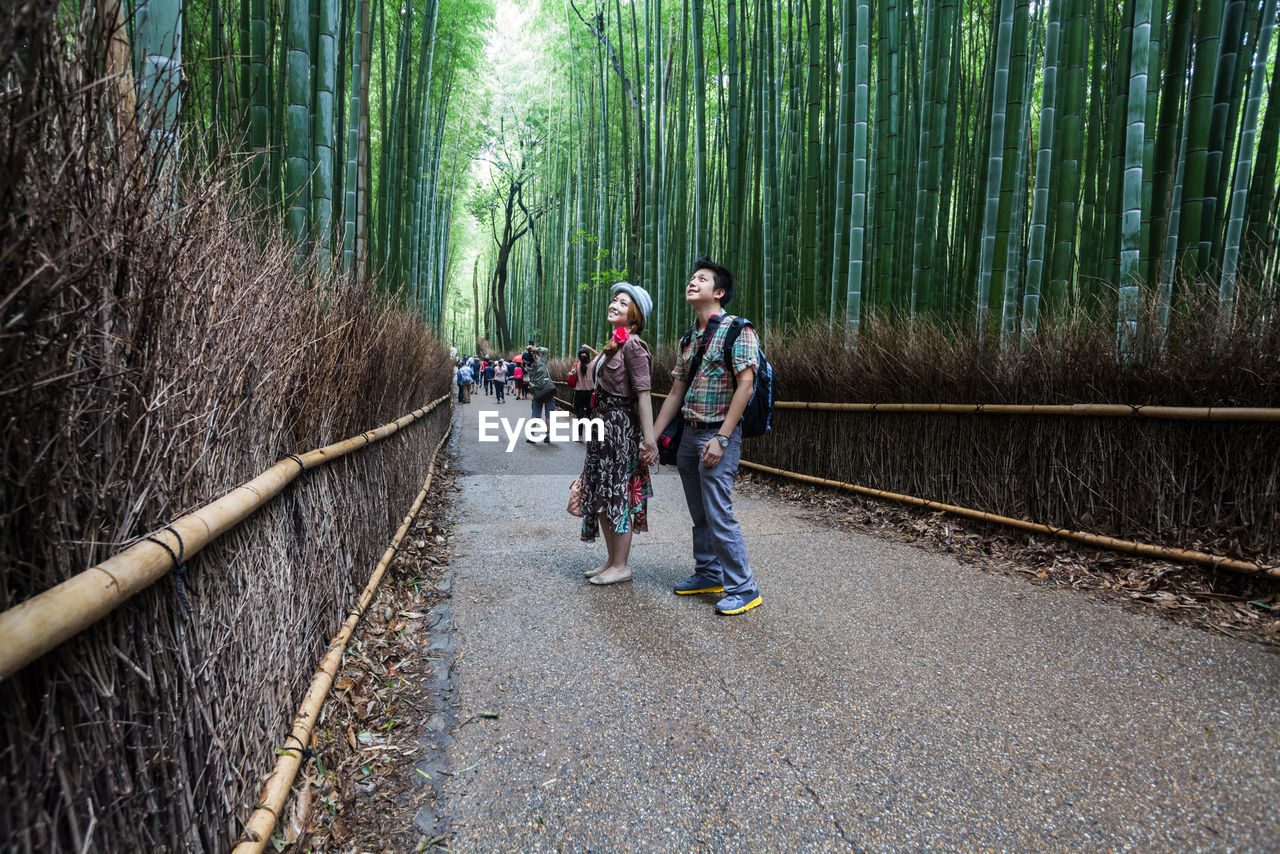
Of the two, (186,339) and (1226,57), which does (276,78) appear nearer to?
(186,339)

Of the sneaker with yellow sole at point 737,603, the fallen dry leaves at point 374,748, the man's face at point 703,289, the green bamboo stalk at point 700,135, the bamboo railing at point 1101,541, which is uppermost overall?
the green bamboo stalk at point 700,135

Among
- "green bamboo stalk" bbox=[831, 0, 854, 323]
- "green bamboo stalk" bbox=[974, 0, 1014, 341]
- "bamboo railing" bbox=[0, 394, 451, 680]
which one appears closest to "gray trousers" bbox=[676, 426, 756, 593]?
"bamboo railing" bbox=[0, 394, 451, 680]

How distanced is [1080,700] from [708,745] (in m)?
1.08

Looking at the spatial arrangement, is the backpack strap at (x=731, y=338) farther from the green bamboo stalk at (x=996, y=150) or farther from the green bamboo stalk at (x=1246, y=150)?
the green bamboo stalk at (x=1246, y=150)

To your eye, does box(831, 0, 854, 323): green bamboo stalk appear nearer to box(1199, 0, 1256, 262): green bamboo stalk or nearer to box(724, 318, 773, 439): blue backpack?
box(1199, 0, 1256, 262): green bamboo stalk

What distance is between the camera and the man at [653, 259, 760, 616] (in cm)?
246

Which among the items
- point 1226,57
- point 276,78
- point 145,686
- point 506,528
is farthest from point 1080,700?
point 276,78

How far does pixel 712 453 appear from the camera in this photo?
2.47 m

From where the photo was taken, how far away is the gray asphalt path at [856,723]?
4.47 feet

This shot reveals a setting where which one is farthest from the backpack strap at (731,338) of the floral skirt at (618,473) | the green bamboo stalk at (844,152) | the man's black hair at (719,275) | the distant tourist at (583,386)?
the distant tourist at (583,386)

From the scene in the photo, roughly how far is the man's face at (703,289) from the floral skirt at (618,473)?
0.60m

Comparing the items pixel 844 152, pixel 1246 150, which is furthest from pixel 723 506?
pixel 1246 150

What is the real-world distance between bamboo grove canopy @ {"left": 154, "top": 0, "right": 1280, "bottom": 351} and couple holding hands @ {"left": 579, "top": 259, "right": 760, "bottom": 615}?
140 cm

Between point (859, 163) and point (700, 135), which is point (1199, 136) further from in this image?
point (700, 135)
